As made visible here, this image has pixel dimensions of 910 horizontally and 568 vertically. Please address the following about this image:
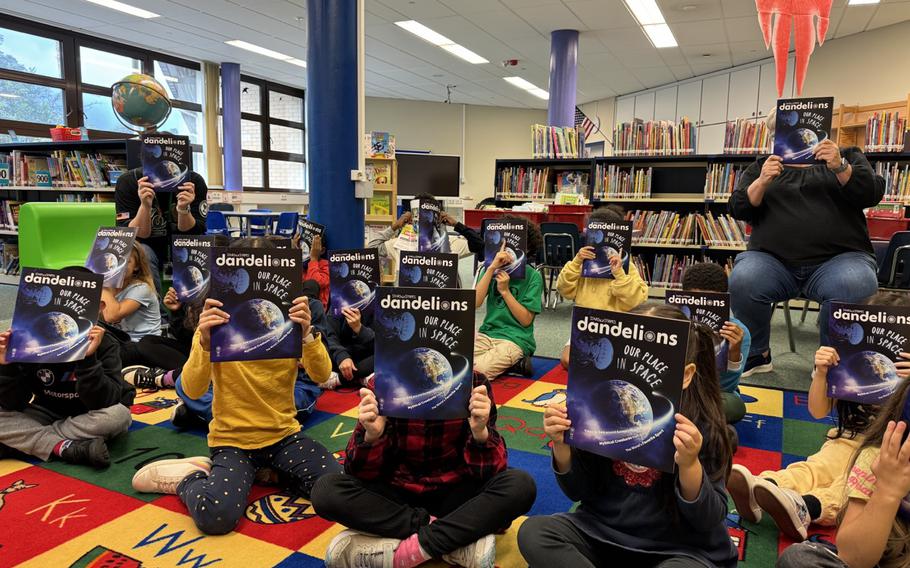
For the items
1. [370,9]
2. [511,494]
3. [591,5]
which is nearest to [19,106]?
[370,9]

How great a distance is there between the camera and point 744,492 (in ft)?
6.27

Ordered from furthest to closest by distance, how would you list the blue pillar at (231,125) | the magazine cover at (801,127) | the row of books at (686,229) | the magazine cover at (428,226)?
the blue pillar at (231,125), the row of books at (686,229), the magazine cover at (428,226), the magazine cover at (801,127)

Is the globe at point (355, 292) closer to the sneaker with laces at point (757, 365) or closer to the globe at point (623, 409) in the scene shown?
the globe at point (623, 409)

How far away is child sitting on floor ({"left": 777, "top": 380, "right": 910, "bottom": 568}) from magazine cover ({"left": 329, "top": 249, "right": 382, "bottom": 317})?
2.14 meters

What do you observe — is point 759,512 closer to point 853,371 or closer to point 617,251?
point 853,371

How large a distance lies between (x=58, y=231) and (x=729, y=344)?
14.7 ft

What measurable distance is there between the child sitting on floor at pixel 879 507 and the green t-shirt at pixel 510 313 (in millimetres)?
2292

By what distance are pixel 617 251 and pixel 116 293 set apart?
9.34ft

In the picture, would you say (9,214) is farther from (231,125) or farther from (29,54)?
(231,125)

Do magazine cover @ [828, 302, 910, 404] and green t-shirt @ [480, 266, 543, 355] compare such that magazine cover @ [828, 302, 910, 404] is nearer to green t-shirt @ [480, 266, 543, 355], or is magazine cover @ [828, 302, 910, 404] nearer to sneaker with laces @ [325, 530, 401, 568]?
sneaker with laces @ [325, 530, 401, 568]

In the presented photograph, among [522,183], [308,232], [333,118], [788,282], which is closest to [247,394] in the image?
[308,232]

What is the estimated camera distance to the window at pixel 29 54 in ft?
26.7

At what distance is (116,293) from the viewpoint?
11.0 feet

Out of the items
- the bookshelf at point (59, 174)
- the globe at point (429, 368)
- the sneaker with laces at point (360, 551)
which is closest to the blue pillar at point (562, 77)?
the bookshelf at point (59, 174)
